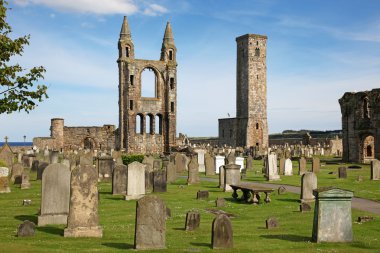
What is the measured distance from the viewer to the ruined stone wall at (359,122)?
41.4 m

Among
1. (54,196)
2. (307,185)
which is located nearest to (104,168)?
(307,185)

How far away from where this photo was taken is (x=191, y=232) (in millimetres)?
12203

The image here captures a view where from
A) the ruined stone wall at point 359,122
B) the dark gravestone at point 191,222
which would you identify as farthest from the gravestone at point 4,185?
the ruined stone wall at point 359,122

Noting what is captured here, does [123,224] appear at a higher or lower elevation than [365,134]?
lower

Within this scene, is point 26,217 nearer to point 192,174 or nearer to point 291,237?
point 291,237

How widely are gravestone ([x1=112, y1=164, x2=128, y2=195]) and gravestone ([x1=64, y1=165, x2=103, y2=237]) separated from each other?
8.34 metres

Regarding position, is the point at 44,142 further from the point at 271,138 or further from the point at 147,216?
the point at 147,216

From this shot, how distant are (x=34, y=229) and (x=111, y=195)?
832 centimetres

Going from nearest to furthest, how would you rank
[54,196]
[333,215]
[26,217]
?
[333,215] → [54,196] → [26,217]

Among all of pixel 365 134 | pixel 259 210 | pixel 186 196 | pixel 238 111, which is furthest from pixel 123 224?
pixel 238 111

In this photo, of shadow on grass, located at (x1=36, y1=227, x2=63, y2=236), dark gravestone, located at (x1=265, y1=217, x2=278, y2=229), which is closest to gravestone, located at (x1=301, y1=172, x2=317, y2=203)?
dark gravestone, located at (x1=265, y1=217, x2=278, y2=229)

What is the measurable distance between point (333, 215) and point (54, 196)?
6.79 m

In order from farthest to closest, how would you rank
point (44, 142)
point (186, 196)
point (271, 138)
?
point (271, 138), point (44, 142), point (186, 196)

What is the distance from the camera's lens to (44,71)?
15.9 m
